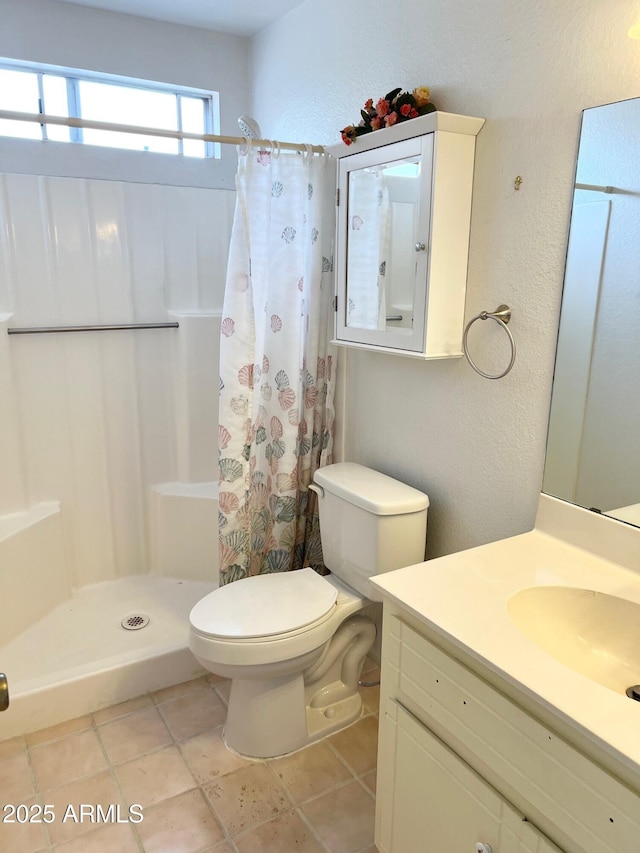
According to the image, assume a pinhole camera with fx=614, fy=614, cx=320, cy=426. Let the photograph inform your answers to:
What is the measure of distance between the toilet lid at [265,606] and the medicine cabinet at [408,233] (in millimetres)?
785

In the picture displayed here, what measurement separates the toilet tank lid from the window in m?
1.44

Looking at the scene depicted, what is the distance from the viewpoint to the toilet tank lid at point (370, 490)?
72.0 inches

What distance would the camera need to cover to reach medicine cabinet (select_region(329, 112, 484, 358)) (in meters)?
1.59

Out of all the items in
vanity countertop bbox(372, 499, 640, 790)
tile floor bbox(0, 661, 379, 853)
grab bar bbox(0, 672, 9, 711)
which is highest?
grab bar bbox(0, 672, 9, 711)

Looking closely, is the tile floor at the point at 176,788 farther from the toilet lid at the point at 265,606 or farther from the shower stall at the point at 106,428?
the toilet lid at the point at 265,606

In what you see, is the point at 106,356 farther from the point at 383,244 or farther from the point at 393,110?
the point at 393,110

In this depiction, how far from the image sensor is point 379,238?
1849 millimetres

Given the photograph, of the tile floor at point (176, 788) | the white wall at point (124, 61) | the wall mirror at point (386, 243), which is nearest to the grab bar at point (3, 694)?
the tile floor at point (176, 788)

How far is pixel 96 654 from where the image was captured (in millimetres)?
2242

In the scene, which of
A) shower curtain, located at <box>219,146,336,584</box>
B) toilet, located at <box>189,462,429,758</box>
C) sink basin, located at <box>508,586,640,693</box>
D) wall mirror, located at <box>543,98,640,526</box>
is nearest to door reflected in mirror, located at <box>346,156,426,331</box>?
shower curtain, located at <box>219,146,336,584</box>

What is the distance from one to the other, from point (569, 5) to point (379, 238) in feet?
2.36

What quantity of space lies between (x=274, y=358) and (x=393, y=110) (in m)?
0.88

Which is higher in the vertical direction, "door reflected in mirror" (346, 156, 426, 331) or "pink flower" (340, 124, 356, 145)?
"pink flower" (340, 124, 356, 145)

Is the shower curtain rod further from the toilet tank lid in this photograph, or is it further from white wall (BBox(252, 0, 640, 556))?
the toilet tank lid
